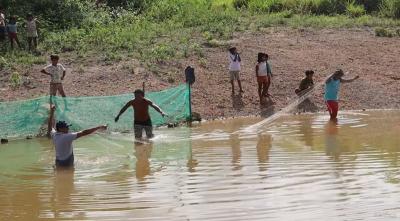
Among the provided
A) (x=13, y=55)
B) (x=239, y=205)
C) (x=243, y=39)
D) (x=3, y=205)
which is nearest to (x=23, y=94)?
(x=13, y=55)

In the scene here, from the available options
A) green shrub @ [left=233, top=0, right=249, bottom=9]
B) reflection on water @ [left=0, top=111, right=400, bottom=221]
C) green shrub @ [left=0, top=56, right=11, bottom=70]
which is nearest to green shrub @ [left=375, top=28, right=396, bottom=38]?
green shrub @ [left=233, top=0, right=249, bottom=9]

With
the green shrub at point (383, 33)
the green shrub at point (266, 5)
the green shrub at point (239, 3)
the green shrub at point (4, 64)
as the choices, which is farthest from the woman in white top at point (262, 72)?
the green shrub at point (239, 3)

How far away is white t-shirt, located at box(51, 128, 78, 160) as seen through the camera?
11.7m

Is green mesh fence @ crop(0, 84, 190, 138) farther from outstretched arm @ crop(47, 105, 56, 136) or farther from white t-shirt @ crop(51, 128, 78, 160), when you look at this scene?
white t-shirt @ crop(51, 128, 78, 160)

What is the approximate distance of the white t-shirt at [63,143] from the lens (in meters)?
11.7

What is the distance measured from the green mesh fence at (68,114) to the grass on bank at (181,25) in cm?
438

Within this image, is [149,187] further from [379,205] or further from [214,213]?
[379,205]

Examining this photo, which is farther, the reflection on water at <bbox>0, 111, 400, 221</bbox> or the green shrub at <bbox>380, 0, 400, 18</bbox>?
the green shrub at <bbox>380, 0, 400, 18</bbox>

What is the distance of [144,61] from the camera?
20.4 m

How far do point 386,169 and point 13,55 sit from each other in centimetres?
1240

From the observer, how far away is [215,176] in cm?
1113

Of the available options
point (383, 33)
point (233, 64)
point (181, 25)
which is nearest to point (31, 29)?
point (181, 25)

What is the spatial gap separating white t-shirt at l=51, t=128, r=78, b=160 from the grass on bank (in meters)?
8.46

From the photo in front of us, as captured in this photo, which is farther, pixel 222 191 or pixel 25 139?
pixel 25 139
